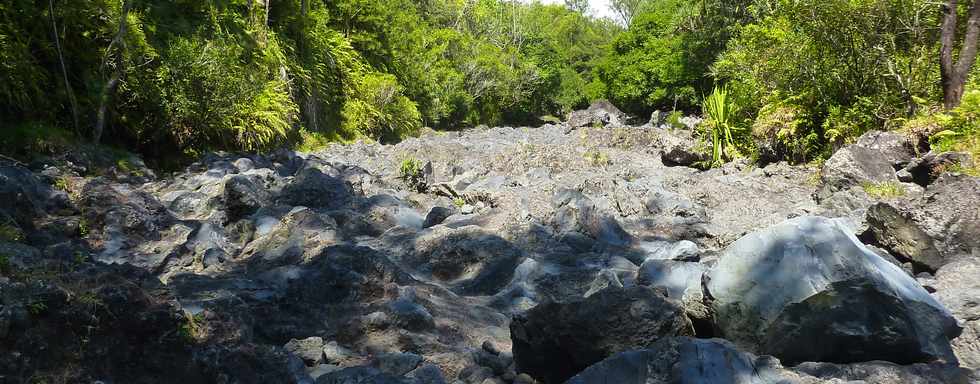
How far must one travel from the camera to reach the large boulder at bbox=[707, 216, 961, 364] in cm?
311

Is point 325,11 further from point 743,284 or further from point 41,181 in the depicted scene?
point 743,284

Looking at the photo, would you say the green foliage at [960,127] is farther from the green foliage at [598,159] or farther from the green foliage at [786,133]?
the green foliage at [598,159]

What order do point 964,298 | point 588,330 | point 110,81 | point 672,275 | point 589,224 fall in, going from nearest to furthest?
point 588,330 → point 964,298 → point 672,275 → point 589,224 → point 110,81

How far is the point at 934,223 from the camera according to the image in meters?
5.50

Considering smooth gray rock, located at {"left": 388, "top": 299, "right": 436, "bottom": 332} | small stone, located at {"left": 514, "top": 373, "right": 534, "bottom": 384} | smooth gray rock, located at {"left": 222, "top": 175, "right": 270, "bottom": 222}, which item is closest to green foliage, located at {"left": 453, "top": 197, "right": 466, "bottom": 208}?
smooth gray rock, located at {"left": 222, "top": 175, "right": 270, "bottom": 222}

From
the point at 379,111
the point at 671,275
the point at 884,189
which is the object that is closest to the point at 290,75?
the point at 379,111

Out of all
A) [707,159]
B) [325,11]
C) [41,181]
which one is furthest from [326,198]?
[325,11]

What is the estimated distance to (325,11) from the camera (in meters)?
22.4

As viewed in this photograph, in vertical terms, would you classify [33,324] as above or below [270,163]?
above

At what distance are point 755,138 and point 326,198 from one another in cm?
835

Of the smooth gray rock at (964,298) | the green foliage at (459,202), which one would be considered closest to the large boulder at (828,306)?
the smooth gray rock at (964,298)

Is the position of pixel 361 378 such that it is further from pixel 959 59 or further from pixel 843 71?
pixel 843 71

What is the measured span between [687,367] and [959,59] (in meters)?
9.42

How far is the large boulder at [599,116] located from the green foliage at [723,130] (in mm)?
14830
